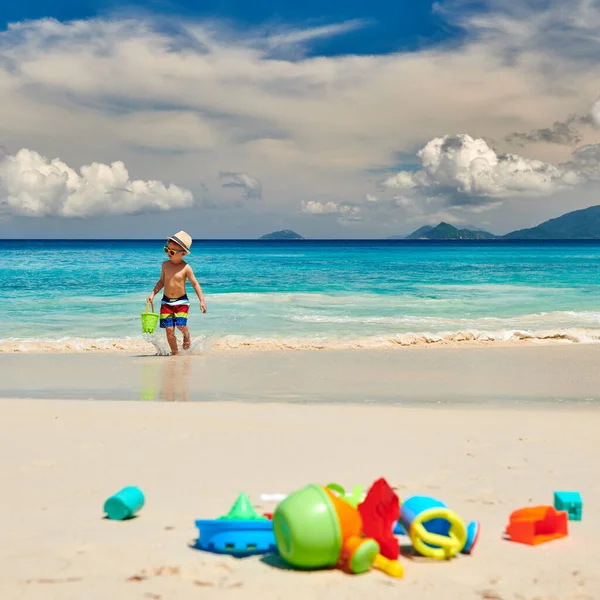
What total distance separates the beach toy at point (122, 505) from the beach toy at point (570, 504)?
2.21 meters

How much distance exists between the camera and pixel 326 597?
2830 millimetres

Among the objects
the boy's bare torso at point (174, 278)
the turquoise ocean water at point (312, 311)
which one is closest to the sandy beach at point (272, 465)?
the boy's bare torso at point (174, 278)

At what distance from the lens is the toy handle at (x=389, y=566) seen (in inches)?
119

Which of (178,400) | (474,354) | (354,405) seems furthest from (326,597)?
(474,354)

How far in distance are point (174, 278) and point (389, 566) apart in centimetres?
798

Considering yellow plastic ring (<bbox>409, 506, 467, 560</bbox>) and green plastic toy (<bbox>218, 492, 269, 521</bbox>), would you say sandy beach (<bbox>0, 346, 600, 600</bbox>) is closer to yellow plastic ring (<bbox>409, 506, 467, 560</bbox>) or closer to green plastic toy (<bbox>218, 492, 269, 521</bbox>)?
yellow plastic ring (<bbox>409, 506, 467, 560</bbox>)

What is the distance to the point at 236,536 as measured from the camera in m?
3.26

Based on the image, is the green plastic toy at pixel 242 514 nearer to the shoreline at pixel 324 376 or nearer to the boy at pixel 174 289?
the shoreline at pixel 324 376

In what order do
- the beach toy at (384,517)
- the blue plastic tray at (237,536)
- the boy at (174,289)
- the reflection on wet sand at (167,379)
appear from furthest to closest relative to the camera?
the boy at (174,289)
the reflection on wet sand at (167,379)
the blue plastic tray at (237,536)
the beach toy at (384,517)

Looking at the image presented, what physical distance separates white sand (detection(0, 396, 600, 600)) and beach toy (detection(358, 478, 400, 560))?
116mm

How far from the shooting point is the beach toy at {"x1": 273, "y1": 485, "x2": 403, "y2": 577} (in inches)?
118

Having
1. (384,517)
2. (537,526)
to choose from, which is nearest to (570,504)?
(537,526)

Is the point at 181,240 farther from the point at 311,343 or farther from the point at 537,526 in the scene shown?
the point at 537,526

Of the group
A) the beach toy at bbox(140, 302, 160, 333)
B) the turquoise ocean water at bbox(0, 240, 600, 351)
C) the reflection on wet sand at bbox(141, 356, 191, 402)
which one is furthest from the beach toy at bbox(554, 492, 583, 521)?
the turquoise ocean water at bbox(0, 240, 600, 351)
